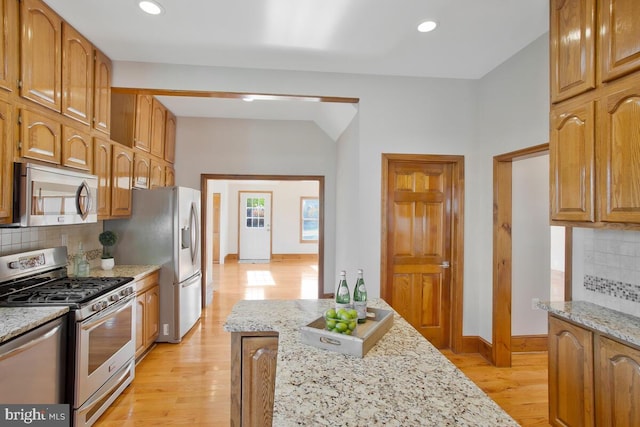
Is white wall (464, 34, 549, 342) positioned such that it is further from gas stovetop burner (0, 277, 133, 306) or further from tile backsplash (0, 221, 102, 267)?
tile backsplash (0, 221, 102, 267)

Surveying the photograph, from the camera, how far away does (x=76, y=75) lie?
247cm

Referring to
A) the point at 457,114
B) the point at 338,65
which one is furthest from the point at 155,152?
the point at 457,114

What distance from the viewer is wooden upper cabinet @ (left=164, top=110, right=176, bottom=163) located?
441 cm

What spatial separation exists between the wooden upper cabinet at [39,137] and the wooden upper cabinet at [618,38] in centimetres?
325

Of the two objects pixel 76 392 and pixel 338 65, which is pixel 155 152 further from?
pixel 76 392

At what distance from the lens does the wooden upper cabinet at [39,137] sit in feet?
6.48

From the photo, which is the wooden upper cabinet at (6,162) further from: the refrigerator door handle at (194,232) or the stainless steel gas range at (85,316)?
the refrigerator door handle at (194,232)

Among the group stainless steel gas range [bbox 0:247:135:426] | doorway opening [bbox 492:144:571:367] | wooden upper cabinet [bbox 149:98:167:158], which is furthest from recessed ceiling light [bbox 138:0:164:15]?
doorway opening [bbox 492:144:571:367]

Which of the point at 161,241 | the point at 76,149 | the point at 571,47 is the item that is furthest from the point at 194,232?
the point at 571,47

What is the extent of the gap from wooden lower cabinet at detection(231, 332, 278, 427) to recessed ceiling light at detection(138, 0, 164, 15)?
2.06 metres

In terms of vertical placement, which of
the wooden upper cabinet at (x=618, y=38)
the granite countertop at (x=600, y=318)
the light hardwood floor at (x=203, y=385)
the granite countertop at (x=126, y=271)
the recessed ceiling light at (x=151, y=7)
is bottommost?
the light hardwood floor at (x=203, y=385)

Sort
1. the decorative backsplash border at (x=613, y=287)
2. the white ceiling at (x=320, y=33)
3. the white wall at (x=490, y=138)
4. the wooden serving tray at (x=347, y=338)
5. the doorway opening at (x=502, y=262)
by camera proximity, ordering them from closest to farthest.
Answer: the wooden serving tray at (x=347, y=338) → the decorative backsplash border at (x=613, y=287) → the white ceiling at (x=320, y=33) → the white wall at (x=490, y=138) → the doorway opening at (x=502, y=262)

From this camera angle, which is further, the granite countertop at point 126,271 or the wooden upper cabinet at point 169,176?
the wooden upper cabinet at point 169,176

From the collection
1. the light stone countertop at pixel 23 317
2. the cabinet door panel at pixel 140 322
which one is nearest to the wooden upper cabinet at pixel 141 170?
the cabinet door panel at pixel 140 322
